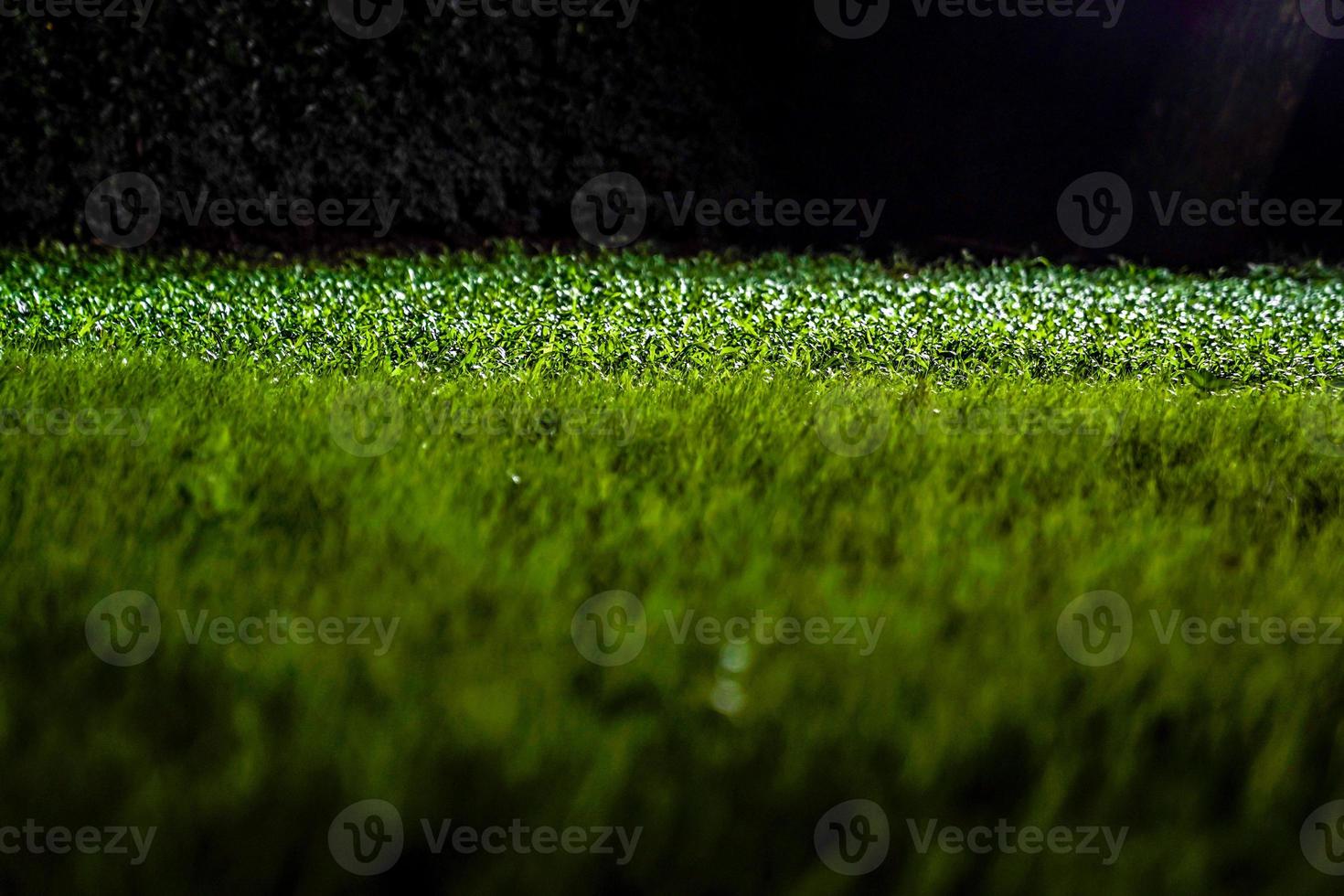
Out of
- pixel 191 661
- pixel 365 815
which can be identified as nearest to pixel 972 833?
pixel 365 815

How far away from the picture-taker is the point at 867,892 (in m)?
1.67

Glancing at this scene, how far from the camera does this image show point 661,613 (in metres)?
2.53

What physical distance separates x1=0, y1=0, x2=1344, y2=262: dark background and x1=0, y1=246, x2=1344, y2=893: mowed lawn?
4580 mm

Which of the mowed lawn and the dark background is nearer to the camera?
the mowed lawn

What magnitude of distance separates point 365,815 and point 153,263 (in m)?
8.56

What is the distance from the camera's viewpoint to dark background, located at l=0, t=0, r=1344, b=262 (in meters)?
9.64

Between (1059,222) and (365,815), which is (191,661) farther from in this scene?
(1059,222)

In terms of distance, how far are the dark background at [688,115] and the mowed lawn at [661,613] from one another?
15.0ft

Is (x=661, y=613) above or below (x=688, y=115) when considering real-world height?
below

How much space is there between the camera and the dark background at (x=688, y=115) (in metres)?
9.64

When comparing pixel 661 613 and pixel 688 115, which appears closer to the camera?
pixel 661 613

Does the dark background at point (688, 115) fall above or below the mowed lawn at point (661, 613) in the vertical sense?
above

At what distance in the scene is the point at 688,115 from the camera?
1110cm

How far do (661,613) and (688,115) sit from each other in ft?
30.5
